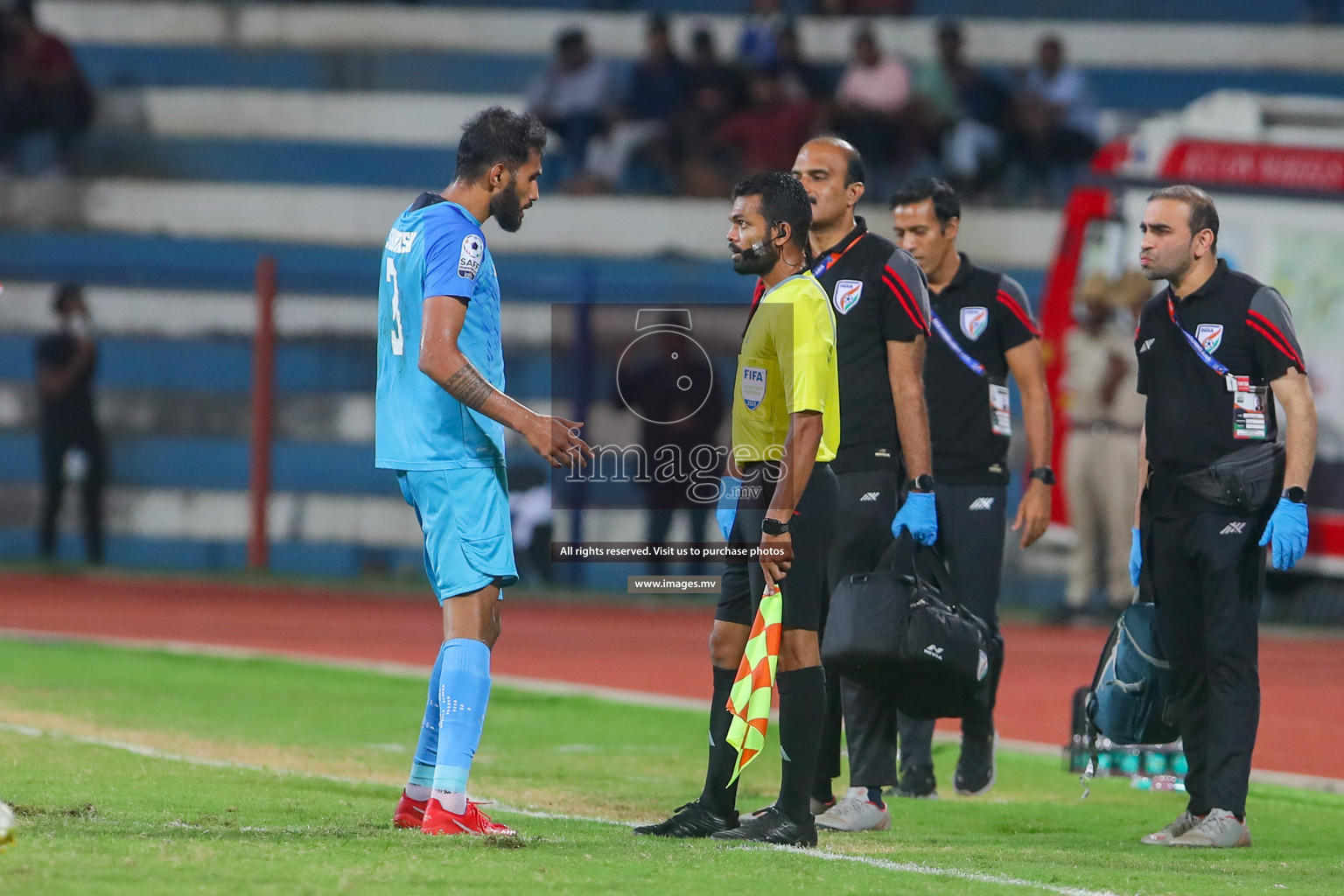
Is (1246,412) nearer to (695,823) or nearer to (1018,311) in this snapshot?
(1018,311)

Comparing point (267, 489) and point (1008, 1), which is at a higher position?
point (1008, 1)

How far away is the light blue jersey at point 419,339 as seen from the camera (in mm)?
6070

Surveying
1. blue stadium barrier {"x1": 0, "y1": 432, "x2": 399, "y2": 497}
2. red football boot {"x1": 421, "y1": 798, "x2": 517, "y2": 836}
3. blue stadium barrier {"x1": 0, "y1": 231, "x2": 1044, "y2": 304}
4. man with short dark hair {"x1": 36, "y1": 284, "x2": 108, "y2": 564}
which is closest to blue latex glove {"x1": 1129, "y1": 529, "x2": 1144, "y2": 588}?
red football boot {"x1": 421, "y1": 798, "x2": 517, "y2": 836}

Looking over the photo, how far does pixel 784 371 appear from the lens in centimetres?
619

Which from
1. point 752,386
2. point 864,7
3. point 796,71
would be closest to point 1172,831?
point 752,386

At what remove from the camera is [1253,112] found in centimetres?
1617

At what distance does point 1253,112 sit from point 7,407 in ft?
36.5

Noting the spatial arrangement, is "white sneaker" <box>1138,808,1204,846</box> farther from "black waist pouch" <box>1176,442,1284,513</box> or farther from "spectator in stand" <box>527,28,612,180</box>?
"spectator in stand" <box>527,28,612,180</box>

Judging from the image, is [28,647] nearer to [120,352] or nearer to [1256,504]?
[120,352]

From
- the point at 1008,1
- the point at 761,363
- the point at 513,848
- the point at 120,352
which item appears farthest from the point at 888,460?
the point at 1008,1

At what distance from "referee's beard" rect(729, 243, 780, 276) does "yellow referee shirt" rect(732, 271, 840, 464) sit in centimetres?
8

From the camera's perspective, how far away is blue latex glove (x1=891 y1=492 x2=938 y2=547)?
741 centimetres

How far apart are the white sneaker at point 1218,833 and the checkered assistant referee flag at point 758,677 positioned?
1652 millimetres

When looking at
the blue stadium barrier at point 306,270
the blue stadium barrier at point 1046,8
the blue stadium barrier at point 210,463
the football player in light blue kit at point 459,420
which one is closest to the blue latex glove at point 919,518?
the football player in light blue kit at point 459,420
